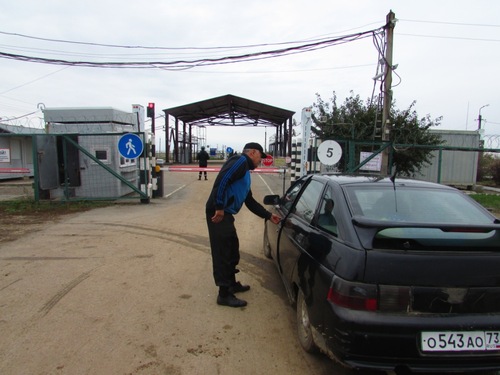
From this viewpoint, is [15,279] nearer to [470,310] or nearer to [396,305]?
[396,305]

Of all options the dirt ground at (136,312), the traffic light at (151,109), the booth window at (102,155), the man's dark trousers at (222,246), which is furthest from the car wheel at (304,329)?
the booth window at (102,155)

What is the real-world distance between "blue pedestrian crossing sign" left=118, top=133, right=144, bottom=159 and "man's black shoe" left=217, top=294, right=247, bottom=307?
6492mm

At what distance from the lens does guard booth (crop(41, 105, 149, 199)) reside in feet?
33.5

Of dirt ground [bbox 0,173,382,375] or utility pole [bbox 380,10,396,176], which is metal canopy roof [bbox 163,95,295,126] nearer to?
utility pole [bbox 380,10,396,176]

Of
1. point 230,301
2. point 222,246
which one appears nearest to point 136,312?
point 230,301

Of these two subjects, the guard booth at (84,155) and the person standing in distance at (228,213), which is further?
the guard booth at (84,155)

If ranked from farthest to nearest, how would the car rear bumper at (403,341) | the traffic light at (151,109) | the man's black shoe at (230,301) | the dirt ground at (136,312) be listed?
the traffic light at (151,109), the man's black shoe at (230,301), the dirt ground at (136,312), the car rear bumper at (403,341)

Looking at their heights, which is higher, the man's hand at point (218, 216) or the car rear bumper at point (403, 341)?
the man's hand at point (218, 216)

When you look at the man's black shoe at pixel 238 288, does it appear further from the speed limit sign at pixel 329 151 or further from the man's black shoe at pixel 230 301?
the speed limit sign at pixel 329 151

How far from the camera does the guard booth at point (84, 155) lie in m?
10.2

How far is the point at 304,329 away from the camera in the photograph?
296 cm

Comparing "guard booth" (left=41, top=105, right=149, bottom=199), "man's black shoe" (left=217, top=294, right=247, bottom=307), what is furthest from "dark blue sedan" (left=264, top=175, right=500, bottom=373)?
"guard booth" (left=41, top=105, right=149, bottom=199)

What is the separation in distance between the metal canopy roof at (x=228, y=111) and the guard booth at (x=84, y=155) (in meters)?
16.1

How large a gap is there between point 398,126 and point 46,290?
12.6m
